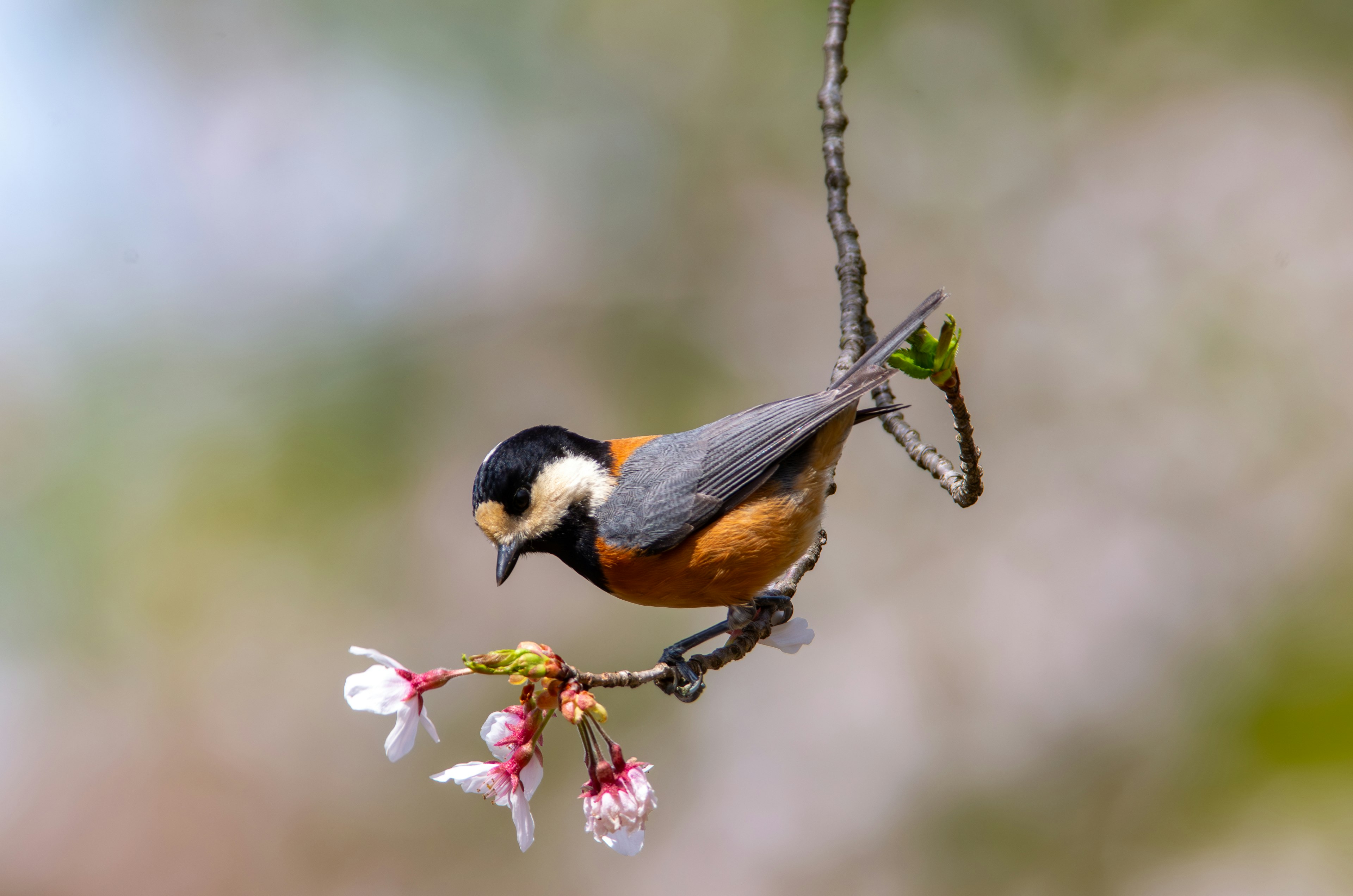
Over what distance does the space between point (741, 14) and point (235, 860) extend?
625 cm

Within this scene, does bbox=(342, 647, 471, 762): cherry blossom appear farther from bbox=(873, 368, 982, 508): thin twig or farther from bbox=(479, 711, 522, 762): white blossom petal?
bbox=(873, 368, 982, 508): thin twig

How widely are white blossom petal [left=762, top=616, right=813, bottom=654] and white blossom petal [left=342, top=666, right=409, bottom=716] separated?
106 centimetres

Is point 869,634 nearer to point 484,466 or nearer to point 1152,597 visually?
point 1152,597

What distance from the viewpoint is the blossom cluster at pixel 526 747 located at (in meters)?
1.63

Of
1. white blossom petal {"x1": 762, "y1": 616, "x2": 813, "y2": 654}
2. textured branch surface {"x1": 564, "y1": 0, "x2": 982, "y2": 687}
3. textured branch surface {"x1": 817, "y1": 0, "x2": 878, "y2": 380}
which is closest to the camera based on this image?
textured branch surface {"x1": 564, "y1": 0, "x2": 982, "y2": 687}

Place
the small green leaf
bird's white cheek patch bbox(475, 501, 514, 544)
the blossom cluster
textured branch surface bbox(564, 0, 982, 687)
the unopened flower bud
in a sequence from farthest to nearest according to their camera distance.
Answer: bird's white cheek patch bbox(475, 501, 514, 544)
textured branch surface bbox(564, 0, 982, 687)
the small green leaf
the blossom cluster
the unopened flower bud

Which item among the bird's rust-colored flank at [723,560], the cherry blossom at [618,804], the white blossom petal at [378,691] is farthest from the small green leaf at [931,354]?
the white blossom petal at [378,691]

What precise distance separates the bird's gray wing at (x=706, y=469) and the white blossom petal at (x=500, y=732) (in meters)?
0.88

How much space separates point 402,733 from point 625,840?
0.48 m

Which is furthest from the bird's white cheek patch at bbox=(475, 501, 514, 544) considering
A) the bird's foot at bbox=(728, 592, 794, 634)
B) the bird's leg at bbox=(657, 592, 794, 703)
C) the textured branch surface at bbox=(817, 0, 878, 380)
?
the textured branch surface at bbox=(817, 0, 878, 380)

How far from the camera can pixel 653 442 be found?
2.86m

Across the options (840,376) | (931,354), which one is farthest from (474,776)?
(840,376)

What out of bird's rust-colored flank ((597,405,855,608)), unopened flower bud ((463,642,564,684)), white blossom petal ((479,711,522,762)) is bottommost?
white blossom petal ((479,711,522,762))

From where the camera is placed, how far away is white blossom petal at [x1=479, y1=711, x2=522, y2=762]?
66.8 inches
